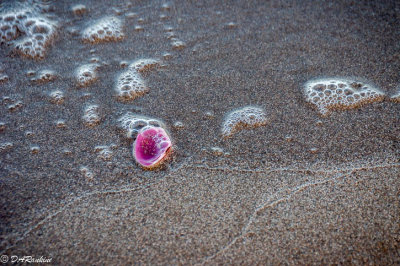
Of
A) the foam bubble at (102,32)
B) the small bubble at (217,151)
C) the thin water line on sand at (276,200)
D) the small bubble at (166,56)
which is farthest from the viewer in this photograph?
the foam bubble at (102,32)

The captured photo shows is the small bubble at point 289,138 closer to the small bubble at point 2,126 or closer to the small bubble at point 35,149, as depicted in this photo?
the small bubble at point 35,149

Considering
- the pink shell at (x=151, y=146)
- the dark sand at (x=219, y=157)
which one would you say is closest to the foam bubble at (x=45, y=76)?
the dark sand at (x=219, y=157)

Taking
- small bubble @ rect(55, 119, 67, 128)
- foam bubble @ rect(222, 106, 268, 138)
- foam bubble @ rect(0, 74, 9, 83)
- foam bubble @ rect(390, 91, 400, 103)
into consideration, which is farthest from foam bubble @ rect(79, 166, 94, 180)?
foam bubble @ rect(390, 91, 400, 103)

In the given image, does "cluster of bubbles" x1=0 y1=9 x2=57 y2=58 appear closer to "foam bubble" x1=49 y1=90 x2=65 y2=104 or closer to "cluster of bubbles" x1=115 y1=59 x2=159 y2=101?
"foam bubble" x1=49 y1=90 x2=65 y2=104

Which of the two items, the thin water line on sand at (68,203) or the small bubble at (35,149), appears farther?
the small bubble at (35,149)

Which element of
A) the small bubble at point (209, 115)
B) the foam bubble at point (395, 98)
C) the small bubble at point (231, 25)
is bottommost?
the small bubble at point (209, 115)

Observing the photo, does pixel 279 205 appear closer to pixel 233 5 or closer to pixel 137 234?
pixel 137 234

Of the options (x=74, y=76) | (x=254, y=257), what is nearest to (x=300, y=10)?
(x=74, y=76)
